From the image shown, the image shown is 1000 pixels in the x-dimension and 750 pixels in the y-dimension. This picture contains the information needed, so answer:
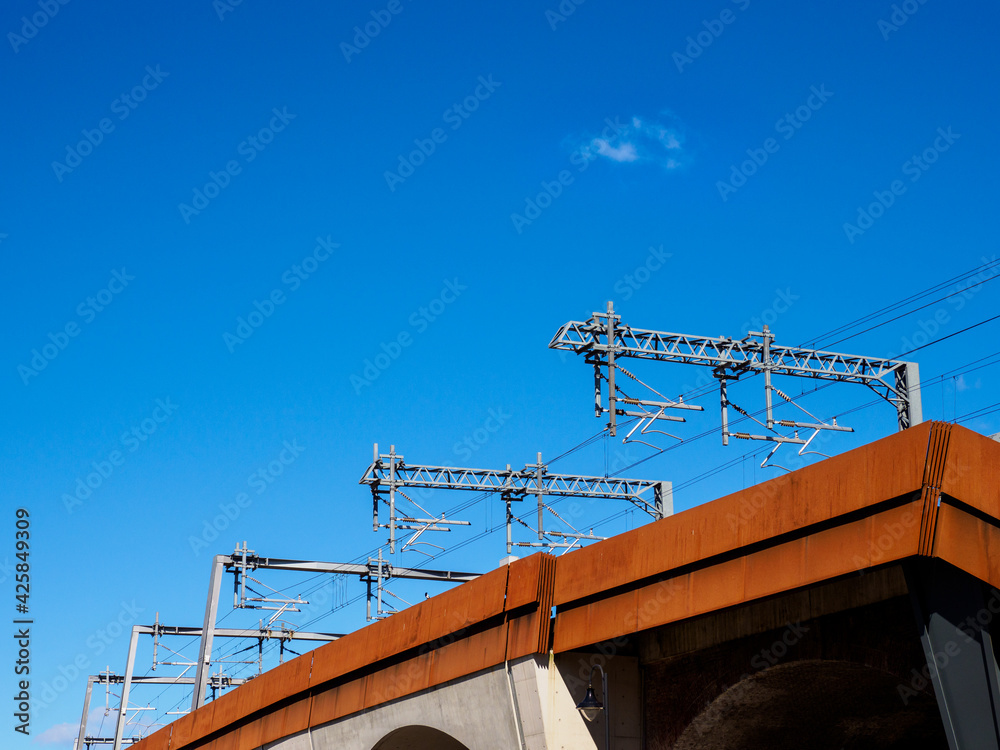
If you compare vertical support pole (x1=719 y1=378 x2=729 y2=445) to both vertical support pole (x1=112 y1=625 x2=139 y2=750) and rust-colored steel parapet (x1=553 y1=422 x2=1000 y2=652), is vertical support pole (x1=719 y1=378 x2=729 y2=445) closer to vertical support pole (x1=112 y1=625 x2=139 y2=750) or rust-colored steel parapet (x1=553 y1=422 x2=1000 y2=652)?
rust-colored steel parapet (x1=553 y1=422 x2=1000 y2=652)

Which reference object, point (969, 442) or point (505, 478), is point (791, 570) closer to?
point (969, 442)

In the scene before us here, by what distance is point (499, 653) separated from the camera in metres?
16.2

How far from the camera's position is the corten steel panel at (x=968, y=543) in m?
10.5

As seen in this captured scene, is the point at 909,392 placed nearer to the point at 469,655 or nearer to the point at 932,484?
the point at 469,655

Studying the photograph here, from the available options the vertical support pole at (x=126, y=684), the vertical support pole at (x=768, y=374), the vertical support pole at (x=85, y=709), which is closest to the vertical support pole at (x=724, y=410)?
the vertical support pole at (x=768, y=374)

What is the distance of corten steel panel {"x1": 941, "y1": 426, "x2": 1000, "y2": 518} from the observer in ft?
35.0

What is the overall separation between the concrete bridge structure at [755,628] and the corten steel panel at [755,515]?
0.02 metres

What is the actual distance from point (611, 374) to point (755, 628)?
1334cm

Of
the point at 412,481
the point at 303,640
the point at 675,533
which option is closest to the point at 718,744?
the point at 675,533

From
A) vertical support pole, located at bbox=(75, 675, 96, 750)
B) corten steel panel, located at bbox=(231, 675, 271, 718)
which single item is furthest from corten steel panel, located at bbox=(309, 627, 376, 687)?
vertical support pole, located at bbox=(75, 675, 96, 750)

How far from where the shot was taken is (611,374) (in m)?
26.5

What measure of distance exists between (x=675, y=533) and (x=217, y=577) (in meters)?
25.9

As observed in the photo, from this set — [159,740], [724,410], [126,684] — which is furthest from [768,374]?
[126,684]

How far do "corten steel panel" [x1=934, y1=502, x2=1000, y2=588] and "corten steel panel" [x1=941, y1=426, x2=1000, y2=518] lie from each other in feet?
0.50
